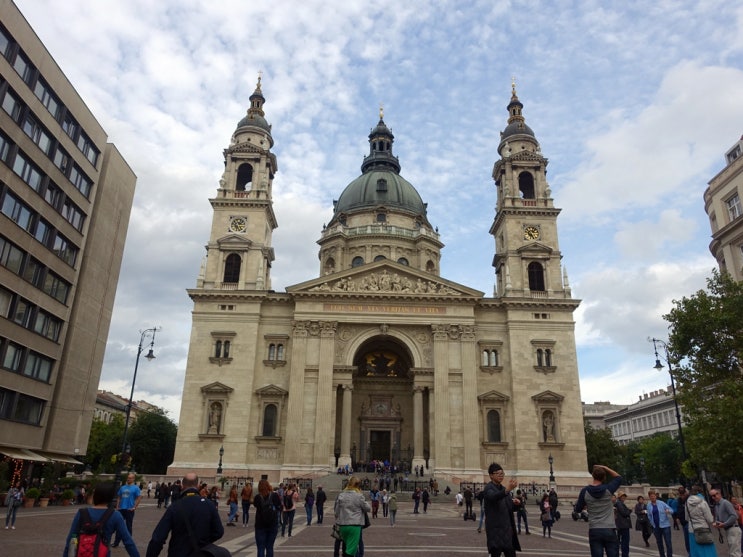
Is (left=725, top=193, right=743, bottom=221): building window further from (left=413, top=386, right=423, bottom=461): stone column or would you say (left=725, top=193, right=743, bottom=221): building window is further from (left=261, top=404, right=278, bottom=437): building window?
(left=261, top=404, right=278, bottom=437): building window

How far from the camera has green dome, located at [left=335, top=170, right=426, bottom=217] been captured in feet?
216

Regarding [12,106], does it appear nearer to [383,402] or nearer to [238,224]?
[238,224]

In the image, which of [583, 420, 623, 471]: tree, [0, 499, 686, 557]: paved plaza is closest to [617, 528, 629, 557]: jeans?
[0, 499, 686, 557]: paved plaza

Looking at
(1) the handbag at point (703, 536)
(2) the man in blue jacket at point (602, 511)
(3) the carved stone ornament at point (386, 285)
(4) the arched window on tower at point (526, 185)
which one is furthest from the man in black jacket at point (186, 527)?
(4) the arched window on tower at point (526, 185)

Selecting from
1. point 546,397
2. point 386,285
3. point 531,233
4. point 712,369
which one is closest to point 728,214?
point 712,369

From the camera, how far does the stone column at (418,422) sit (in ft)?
144

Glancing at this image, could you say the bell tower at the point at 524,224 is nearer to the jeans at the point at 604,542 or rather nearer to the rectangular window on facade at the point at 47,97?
the rectangular window on facade at the point at 47,97

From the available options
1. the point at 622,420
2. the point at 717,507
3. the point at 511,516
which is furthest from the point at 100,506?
the point at 622,420

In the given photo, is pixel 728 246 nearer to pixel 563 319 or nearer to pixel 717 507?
pixel 563 319

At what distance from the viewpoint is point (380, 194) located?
218 feet

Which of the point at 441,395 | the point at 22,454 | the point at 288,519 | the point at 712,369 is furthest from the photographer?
the point at 441,395

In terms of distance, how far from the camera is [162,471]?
2815 inches

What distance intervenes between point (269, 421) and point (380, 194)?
102 feet

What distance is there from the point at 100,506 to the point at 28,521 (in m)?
17.2
